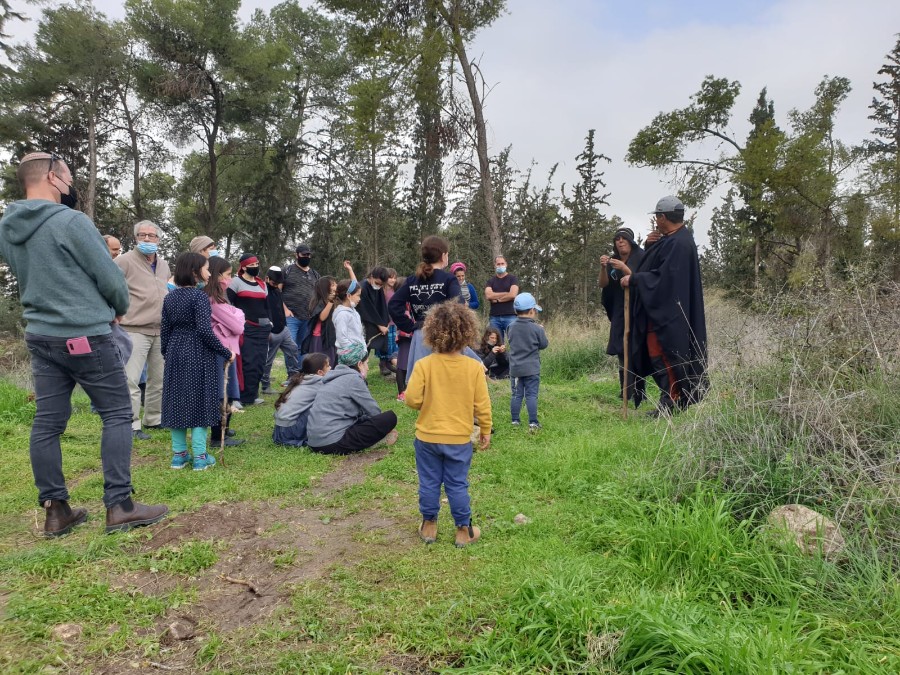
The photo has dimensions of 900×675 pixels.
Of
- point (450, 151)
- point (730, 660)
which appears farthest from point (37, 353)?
point (450, 151)

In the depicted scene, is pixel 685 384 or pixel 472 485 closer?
pixel 472 485

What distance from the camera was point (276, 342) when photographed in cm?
815

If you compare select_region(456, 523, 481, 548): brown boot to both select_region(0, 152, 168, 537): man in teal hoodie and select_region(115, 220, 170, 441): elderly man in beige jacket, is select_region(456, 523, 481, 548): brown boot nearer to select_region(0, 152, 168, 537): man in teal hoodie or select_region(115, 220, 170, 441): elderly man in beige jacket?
select_region(0, 152, 168, 537): man in teal hoodie

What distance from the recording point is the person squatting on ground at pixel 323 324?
299 inches

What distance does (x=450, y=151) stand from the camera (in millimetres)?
12648

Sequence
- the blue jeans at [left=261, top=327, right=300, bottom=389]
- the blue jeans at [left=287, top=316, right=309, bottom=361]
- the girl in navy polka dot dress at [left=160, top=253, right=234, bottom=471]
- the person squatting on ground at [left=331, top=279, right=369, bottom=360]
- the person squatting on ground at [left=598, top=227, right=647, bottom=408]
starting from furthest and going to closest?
the blue jeans at [left=287, top=316, right=309, bottom=361] < the blue jeans at [left=261, top=327, right=300, bottom=389] < the person squatting on ground at [left=598, top=227, right=647, bottom=408] < the person squatting on ground at [left=331, top=279, right=369, bottom=360] < the girl in navy polka dot dress at [left=160, top=253, right=234, bottom=471]

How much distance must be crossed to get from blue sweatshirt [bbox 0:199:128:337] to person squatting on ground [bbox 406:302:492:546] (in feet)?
6.51

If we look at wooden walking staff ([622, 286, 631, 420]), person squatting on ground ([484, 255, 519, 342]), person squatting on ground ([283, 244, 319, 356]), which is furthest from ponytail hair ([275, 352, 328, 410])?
person squatting on ground ([484, 255, 519, 342])

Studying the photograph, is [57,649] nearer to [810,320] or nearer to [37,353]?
[37,353]

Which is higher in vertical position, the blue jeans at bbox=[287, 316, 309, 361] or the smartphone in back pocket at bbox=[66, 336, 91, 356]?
the smartphone in back pocket at bbox=[66, 336, 91, 356]

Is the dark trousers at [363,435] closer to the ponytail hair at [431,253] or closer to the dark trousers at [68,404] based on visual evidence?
the ponytail hair at [431,253]

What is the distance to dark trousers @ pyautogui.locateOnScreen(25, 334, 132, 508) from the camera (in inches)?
126

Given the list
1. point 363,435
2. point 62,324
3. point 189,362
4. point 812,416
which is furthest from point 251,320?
point 812,416

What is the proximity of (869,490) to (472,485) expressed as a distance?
2461mm
